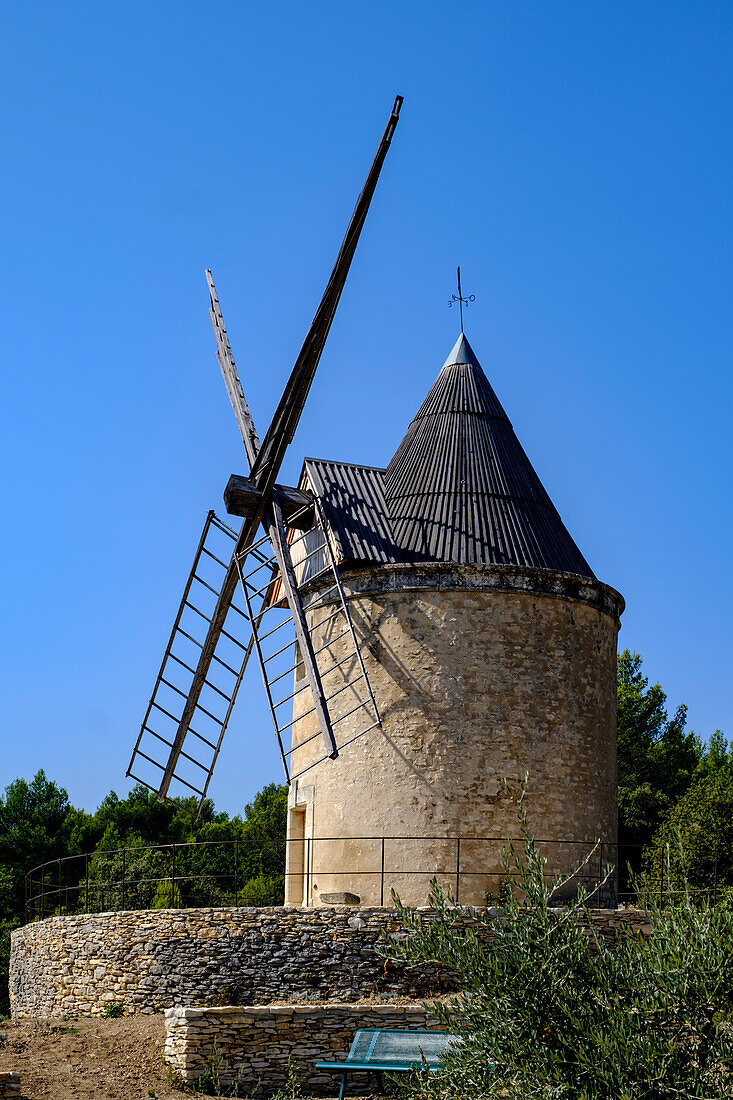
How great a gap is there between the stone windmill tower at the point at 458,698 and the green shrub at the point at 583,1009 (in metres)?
5.30

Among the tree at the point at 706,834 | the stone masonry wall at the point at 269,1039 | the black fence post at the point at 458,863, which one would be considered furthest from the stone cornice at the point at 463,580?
the tree at the point at 706,834

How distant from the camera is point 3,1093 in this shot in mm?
8938

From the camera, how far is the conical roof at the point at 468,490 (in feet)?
43.4

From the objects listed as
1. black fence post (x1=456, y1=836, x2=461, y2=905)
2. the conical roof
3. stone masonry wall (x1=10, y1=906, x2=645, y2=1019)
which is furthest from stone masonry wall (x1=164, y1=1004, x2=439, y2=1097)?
the conical roof

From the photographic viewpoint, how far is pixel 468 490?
13859mm

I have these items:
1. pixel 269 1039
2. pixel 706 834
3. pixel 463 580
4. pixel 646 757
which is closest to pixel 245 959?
pixel 269 1039

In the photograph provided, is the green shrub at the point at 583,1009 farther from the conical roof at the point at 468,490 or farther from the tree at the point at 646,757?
the tree at the point at 646,757

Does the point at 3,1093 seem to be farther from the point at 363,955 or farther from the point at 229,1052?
the point at 363,955

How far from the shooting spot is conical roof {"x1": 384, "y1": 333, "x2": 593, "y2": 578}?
1322 centimetres

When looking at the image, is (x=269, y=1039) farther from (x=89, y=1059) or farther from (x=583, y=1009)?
(x=583, y=1009)

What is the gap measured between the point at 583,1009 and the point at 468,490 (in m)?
8.28

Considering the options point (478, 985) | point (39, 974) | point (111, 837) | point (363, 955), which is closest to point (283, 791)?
point (111, 837)

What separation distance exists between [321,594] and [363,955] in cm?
429

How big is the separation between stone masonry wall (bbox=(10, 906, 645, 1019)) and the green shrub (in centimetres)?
443
